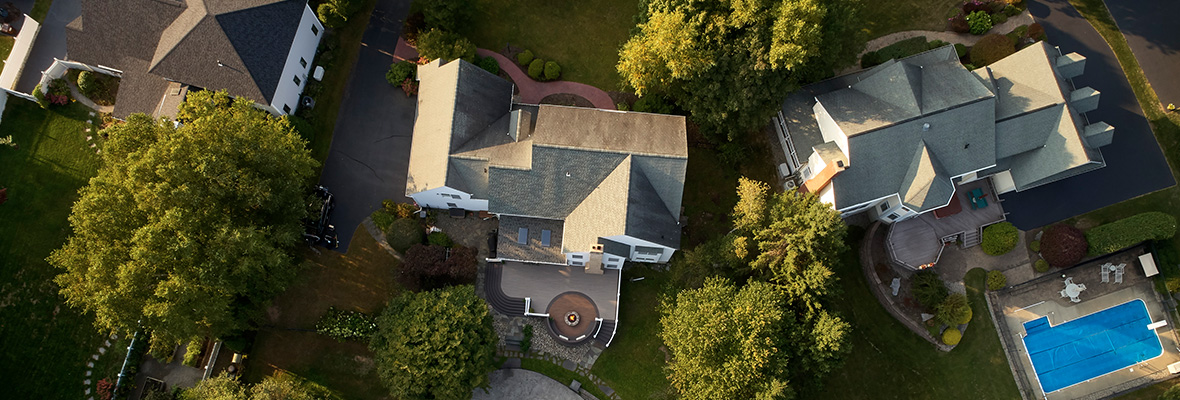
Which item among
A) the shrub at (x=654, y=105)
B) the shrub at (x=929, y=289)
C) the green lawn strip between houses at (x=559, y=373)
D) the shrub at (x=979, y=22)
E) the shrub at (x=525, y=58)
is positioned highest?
the shrub at (x=979, y=22)

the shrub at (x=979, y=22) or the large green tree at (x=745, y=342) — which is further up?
the shrub at (x=979, y=22)

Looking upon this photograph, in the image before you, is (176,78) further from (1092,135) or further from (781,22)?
(1092,135)

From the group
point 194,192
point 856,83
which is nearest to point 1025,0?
point 856,83

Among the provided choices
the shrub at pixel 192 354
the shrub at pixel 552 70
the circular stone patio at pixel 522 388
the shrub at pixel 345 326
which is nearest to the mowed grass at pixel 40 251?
the shrub at pixel 192 354

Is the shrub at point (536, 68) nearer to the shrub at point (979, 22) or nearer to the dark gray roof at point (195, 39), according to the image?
the dark gray roof at point (195, 39)

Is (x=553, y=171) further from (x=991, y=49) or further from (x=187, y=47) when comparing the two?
(x=991, y=49)

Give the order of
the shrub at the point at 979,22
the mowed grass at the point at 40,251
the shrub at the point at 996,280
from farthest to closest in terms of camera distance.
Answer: the shrub at the point at 979,22 → the shrub at the point at 996,280 → the mowed grass at the point at 40,251

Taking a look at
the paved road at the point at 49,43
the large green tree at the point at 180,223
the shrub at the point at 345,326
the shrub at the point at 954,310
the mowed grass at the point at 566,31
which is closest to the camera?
the large green tree at the point at 180,223
